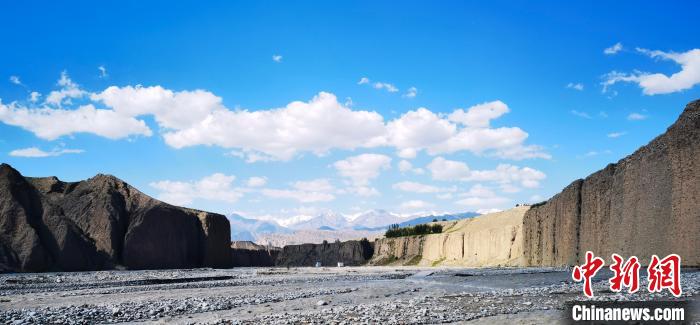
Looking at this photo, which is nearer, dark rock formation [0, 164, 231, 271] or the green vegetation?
dark rock formation [0, 164, 231, 271]

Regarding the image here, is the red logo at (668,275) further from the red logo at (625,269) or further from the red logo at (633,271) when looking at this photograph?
the red logo at (625,269)

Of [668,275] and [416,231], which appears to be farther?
[416,231]

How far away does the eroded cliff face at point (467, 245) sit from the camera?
63.8 metres

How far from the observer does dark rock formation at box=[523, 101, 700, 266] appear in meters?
25.6

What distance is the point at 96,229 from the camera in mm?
55562

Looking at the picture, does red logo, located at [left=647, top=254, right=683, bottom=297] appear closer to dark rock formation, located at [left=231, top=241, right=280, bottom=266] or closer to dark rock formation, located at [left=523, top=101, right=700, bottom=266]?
dark rock formation, located at [left=523, top=101, right=700, bottom=266]

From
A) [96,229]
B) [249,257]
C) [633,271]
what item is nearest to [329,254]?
[249,257]

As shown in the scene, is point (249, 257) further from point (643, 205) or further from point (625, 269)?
point (625, 269)

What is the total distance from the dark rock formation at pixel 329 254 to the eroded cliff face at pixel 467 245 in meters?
3.28

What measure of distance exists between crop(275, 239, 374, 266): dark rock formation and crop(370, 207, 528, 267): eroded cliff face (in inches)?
129

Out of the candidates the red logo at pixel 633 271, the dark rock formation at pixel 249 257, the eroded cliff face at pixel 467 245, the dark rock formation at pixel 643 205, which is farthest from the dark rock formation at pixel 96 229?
the red logo at pixel 633 271

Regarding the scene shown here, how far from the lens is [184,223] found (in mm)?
64875

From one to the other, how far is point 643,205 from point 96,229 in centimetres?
4862

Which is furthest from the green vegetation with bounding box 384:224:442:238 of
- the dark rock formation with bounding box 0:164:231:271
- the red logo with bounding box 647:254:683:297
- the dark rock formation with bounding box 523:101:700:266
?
the red logo with bounding box 647:254:683:297
